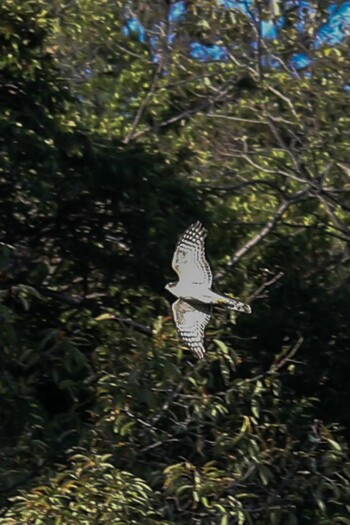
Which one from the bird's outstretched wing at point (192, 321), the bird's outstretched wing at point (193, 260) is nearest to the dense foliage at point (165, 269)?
the bird's outstretched wing at point (192, 321)

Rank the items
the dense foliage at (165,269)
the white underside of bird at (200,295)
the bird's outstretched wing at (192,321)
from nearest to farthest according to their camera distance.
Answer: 1. the white underside of bird at (200,295)
2. the bird's outstretched wing at (192,321)
3. the dense foliage at (165,269)

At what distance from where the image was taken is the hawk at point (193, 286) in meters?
3.79

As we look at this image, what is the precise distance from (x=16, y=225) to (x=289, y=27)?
236 cm

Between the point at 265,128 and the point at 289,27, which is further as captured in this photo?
the point at 265,128

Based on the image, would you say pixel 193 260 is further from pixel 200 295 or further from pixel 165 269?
pixel 165 269

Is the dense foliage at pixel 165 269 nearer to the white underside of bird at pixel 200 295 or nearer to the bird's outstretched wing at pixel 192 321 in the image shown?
the bird's outstretched wing at pixel 192 321

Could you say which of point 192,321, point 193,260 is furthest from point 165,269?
point 193,260

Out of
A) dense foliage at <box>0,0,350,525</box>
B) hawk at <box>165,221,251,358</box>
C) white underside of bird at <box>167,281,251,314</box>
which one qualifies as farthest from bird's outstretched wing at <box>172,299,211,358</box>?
dense foliage at <box>0,0,350,525</box>

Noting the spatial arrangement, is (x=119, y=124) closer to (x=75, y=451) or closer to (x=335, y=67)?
(x=335, y=67)

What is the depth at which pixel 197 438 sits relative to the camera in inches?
188

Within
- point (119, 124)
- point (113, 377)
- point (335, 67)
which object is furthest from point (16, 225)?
point (335, 67)

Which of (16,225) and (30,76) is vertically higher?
(30,76)

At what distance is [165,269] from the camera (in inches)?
217

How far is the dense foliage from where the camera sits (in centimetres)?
454
